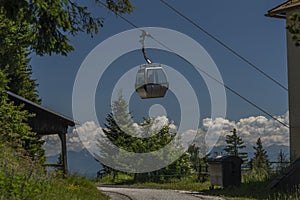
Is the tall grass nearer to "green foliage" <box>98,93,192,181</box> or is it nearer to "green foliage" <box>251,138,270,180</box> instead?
"green foliage" <box>251,138,270,180</box>

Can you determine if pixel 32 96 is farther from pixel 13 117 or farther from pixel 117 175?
pixel 13 117

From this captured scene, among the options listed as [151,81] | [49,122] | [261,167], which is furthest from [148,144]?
[151,81]

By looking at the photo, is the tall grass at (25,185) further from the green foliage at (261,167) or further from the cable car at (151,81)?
the green foliage at (261,167)

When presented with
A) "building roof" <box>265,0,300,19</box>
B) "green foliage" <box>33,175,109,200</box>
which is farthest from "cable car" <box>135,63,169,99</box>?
"building roof" <box>265,0,300,19</box>

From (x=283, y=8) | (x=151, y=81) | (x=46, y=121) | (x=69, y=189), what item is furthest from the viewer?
(x=46, y=121)

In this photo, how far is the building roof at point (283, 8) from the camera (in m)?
25.2

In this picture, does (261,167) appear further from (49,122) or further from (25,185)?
(25,185)

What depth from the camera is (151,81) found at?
11.6 m

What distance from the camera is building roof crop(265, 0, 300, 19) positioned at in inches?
993

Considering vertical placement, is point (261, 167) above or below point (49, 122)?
below

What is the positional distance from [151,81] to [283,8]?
1587 cm

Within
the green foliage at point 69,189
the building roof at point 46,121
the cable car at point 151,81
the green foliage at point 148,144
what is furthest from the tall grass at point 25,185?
the green foliage at point 148,144

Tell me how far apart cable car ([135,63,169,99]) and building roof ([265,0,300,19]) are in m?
14.9

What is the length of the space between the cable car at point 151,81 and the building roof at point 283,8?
48.8 feet
